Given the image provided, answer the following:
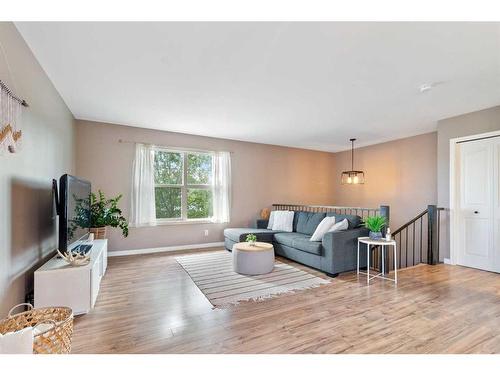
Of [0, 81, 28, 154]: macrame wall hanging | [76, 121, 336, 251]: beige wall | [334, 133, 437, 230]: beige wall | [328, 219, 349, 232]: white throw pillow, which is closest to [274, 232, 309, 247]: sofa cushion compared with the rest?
[328, 219, 349, 232]: white throw pillow

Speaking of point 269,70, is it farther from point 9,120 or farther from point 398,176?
point 398,176

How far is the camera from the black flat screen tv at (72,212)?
2.34m

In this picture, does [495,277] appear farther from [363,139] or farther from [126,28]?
[126,28]

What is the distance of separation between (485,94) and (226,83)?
10.6ft

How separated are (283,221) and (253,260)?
1.74 meters

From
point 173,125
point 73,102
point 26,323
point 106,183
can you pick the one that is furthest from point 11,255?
point 173,125

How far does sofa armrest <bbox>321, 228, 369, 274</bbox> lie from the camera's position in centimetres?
333

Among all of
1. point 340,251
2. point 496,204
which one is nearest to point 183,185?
point 340,251

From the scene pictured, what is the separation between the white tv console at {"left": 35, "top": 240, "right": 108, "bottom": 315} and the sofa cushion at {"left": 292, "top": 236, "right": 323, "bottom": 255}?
2759 mm

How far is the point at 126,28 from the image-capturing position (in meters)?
1.83

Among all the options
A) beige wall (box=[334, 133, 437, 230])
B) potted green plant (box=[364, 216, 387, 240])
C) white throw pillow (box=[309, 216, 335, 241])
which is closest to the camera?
potted green plant (box=[364, 216, 387, 240])

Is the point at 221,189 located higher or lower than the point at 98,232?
higher

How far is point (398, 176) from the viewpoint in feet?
17.6

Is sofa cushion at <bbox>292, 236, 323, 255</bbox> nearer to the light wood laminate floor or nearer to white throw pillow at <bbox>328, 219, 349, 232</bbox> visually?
white throw pillow at <bbox>328, 219, 349, 232</bbox>
